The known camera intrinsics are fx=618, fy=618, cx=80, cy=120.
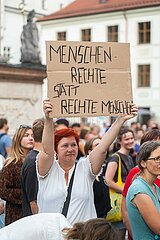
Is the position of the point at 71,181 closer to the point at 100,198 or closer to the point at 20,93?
the point at 100,198

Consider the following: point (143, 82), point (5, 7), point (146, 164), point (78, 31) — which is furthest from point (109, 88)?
point (5, 7)

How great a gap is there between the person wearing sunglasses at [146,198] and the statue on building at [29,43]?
1037 cm

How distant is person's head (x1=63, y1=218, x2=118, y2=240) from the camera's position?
3.03 meters

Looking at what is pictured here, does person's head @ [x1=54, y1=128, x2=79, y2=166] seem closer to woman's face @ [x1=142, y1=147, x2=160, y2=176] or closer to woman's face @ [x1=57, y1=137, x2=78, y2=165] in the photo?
woman's face @ [x1=57, y1=137, x2=78, y2=165]

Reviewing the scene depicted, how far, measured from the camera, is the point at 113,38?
4612 centimetres

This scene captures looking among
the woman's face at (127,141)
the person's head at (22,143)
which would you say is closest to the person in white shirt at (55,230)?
the person's head at (22,143)

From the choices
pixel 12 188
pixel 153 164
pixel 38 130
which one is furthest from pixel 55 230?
pixel 12 188

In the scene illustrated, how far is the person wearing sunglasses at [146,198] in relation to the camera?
4402mm

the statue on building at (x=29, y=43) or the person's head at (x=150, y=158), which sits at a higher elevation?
the statue on building at (x=29, y=43)

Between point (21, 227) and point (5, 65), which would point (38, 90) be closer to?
point (5, 65)

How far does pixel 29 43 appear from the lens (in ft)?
49.2

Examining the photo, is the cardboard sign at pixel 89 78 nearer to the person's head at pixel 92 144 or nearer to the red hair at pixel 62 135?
the red hair at pixel 62 135

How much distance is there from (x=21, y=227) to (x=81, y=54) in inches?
84.0

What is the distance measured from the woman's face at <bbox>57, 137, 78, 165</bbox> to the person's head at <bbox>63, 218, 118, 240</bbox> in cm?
192
